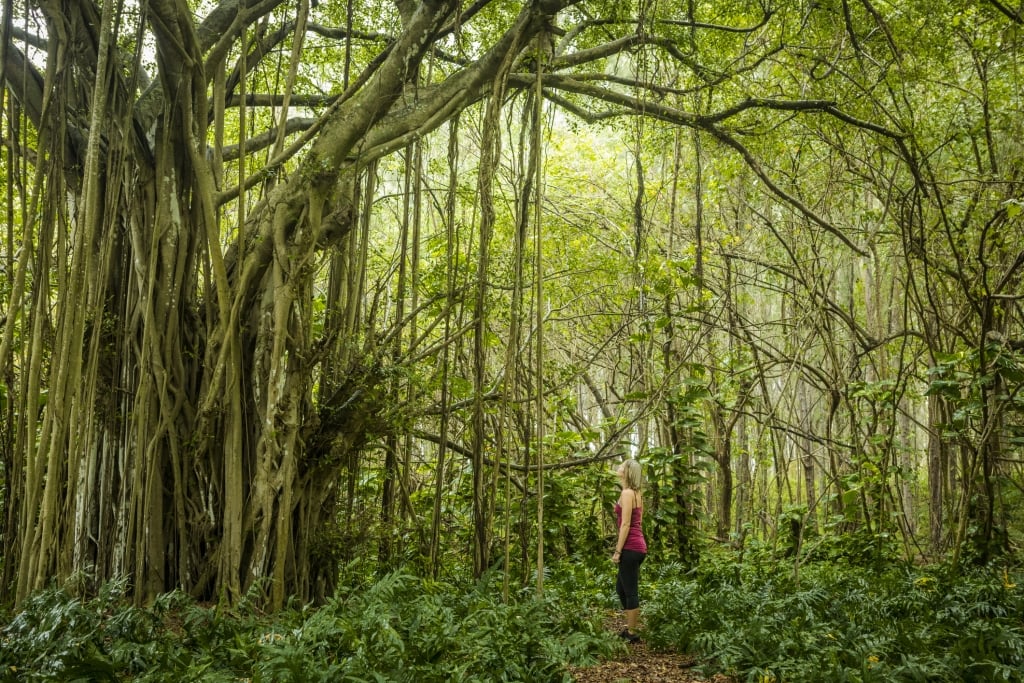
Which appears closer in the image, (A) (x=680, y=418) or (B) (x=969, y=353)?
(B) (x=969, y=353)

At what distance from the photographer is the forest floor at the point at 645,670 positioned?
3832 millimetres

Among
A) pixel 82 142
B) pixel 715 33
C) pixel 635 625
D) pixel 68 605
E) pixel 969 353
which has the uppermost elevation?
pixel 715 33

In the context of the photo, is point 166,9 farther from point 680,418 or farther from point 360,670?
point 680,418

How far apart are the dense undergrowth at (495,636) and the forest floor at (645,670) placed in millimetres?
66

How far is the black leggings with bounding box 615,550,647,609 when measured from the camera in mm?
4824

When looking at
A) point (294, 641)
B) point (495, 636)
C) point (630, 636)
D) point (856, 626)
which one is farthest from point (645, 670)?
point (294, 641)

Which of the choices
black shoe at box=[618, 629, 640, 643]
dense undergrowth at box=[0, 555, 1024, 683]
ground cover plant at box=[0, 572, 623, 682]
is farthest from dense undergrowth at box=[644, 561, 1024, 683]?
ground cover plant at box=[0, 572, 623, 682]

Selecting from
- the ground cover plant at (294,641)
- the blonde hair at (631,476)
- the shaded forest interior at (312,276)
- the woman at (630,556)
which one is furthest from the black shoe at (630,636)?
the blonde hair at (631,476)

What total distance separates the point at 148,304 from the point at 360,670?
2.42m

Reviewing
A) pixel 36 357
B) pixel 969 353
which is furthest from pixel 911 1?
pixel 36 357

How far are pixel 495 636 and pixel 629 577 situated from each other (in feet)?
4.87

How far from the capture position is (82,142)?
460 centimetres

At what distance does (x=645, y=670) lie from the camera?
4105mm

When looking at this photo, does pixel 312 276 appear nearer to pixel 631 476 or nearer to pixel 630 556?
pixel 631 476
